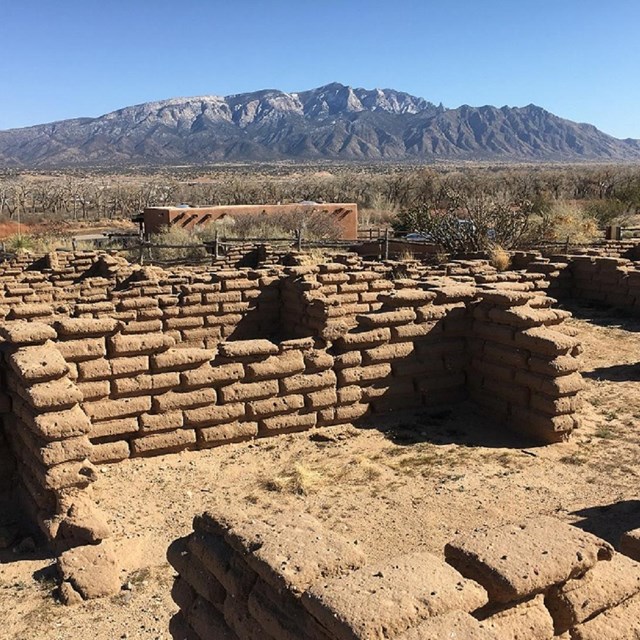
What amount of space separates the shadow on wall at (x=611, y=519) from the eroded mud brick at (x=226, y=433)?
130 inches

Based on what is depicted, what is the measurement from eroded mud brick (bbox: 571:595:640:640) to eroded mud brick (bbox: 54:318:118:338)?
5.09 meters

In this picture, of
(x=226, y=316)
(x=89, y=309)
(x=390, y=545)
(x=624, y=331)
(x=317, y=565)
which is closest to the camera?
(x=317, y=565)

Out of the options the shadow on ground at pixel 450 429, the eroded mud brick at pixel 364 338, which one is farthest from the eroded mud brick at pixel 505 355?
the eroded mud brick at pixel 364 338

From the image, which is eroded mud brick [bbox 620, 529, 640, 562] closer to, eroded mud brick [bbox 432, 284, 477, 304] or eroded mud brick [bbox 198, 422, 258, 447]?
eroded mud brick [bbox 198, 422, 258, 447]

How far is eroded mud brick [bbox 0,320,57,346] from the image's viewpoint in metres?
6.51

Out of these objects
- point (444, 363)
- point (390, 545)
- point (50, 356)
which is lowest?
point (390, 545)

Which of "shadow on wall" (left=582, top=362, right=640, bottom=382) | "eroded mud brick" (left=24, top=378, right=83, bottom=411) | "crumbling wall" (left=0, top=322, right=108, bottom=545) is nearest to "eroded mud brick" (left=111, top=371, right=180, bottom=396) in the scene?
"crumbling wall" (left=0, top=322, right=108, bottom=545)

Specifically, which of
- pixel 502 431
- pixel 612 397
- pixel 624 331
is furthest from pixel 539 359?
pixel 624 331

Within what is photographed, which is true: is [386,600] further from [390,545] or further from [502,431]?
[502,431]

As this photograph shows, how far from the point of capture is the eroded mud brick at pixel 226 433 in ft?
24.2

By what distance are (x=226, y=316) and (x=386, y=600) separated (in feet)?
29.5

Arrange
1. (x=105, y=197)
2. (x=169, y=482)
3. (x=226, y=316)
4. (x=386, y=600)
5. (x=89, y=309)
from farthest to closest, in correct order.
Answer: (x=105, y=197)
(x=226, y=316)
(x=89, y=309)
(x=169, y=482)
(x=386, y=600)

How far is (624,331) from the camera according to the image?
518 inches

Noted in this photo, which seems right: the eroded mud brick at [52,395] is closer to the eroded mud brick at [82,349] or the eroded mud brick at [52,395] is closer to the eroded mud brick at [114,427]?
the eroded mud brick at [82,349]
